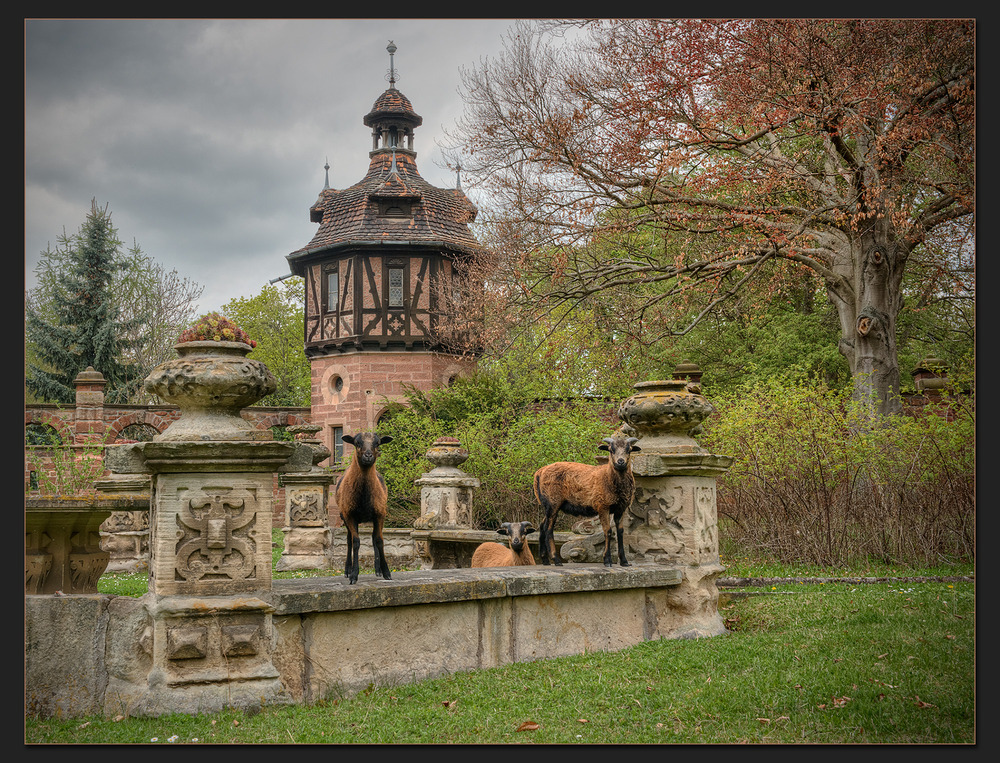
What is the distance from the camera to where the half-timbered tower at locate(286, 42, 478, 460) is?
2466 cm

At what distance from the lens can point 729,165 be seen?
41.0 ft

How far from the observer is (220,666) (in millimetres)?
4027

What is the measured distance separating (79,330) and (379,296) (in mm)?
9121

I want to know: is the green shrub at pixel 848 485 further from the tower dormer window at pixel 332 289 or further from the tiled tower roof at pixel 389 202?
the tower dormer window at pixel 332 289

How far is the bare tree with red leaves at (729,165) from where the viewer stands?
29.7 feet

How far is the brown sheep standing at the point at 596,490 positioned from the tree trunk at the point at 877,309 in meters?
7.73

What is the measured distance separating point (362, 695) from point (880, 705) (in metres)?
2.53

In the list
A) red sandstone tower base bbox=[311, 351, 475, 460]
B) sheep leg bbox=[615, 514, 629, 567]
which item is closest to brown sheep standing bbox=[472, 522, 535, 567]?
sheep leg bbox=[615, 514, 629, 567]

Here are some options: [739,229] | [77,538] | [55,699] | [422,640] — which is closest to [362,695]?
[422,640]

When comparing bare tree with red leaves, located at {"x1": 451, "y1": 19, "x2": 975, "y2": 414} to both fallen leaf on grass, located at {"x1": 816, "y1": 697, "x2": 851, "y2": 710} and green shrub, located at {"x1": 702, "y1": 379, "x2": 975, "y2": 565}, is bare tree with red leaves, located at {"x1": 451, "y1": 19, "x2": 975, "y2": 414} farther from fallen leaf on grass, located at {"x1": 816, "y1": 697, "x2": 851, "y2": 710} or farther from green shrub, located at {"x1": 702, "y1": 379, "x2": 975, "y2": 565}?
fallen leaf on grass, located at {"x1": 816, "y1": 697, "x2": 851, "y2": 710}

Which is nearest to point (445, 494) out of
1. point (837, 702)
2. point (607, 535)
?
point (607, 535)

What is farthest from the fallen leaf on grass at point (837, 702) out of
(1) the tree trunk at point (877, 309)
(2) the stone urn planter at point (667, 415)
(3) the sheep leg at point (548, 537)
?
(1) the tree trunk at point (877, 309)

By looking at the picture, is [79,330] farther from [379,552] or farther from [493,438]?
[379,552]

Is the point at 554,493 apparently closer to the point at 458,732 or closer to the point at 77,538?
the point at 458,732
